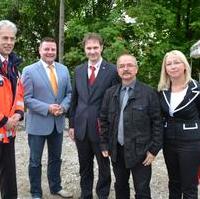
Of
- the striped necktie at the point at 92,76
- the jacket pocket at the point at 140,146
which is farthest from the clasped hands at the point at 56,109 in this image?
the jacket pocket at the point at 140,146

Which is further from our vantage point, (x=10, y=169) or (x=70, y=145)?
(x=70, y=145)

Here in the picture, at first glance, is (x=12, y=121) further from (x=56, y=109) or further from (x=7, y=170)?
(x=56, y=109)

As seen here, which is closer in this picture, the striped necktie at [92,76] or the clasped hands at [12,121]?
the clasped hands at [12,121]

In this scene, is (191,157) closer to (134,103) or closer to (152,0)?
(134,103)

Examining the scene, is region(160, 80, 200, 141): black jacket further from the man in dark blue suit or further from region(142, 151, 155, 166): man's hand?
the man in dark blue suit

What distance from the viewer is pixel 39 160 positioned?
5305 millimetres

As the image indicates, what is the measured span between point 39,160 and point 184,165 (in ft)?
6.11

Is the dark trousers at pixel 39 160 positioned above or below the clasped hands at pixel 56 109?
below

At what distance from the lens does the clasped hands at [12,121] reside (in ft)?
14.0

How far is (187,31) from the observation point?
1526cm

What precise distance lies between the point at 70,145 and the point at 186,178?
489cm

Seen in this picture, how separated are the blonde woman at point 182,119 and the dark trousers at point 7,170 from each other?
5.19ft

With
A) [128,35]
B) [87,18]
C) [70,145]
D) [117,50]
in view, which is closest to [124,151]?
[70,145]

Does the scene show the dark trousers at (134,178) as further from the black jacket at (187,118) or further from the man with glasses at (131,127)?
the black jacket at (187,118)
